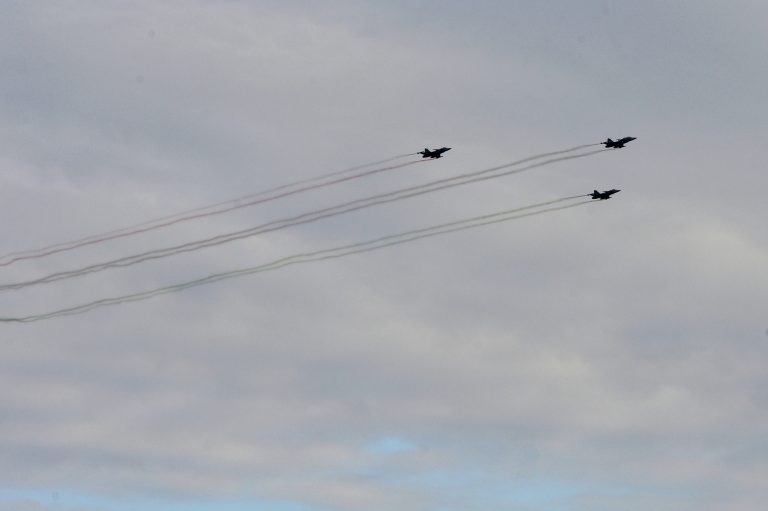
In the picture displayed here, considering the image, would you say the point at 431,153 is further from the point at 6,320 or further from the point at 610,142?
the point at 6,320

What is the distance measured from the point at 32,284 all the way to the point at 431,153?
117 feet

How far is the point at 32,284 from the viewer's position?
17862 centimetres

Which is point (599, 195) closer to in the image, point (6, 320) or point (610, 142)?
point (610, 142)

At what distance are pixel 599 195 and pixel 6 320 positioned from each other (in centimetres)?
5019

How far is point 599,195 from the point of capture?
169m

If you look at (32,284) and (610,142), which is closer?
(610,142)

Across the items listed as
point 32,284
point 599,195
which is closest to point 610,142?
point 599,195

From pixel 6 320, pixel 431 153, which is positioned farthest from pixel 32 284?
pixel 431 153

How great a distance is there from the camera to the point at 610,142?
16688 cm

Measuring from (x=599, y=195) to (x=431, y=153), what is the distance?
13561mm

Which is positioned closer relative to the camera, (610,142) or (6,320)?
(610,142)

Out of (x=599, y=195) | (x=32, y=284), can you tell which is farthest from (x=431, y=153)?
(x=32, y=284)

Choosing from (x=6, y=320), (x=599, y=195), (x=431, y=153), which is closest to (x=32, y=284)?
(x=6, y=320)

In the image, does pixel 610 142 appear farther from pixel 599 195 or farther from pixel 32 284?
pixel 32 284
